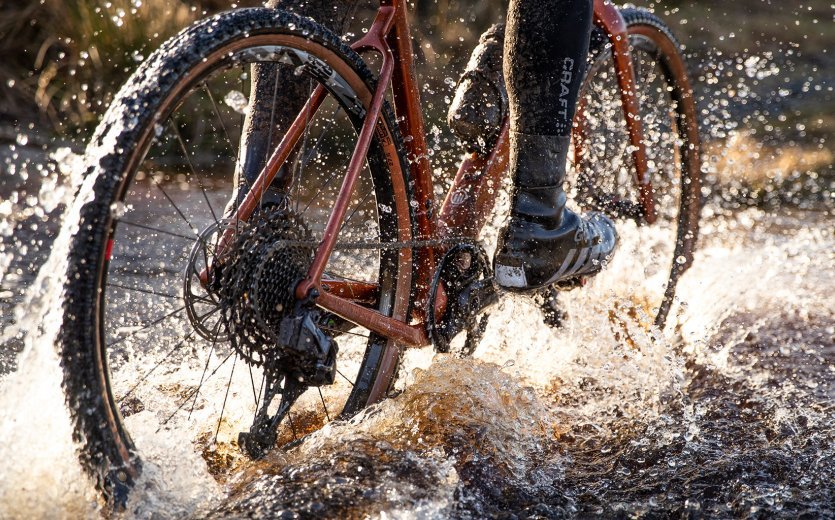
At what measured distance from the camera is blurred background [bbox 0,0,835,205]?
6.02 metres

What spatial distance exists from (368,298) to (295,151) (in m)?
0.48

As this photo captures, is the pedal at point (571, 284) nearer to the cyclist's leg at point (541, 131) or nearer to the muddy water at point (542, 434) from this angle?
the muddy water at point (542, 434)

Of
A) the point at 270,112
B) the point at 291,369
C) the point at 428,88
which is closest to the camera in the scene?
the point at 291,369

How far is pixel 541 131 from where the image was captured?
229 cm

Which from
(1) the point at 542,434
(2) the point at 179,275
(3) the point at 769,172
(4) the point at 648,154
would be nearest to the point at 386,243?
(1) the point at 542,434

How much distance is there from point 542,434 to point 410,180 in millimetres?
787

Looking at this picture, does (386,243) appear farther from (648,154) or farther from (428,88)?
(428,88)

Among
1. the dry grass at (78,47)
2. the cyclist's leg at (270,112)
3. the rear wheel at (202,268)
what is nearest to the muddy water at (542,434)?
the rear wheel at (202,268)

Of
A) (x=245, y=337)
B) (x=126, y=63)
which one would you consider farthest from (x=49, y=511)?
(x=126, y=63)

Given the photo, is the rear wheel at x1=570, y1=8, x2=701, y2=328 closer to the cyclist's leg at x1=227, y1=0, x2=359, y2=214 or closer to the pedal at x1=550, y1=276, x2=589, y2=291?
the pedal at x1=550, y1=276, x2=589, y2=291

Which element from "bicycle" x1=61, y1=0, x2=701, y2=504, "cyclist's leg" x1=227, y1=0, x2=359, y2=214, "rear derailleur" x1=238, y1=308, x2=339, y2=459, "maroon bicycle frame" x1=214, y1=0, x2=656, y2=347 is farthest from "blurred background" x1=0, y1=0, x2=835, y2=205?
"rear derailleur" x1=238, y1=308, x2=339, y2=459

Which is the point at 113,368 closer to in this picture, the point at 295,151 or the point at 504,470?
the point at 295,151

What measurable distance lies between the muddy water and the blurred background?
2.45 m

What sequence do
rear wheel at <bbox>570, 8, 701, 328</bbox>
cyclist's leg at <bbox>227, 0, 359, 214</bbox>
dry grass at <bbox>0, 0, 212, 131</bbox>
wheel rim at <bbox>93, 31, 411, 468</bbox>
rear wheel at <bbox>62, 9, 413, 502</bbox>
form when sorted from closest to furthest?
rear wheel at <bbox>62, 9, 413, 502</bbox>
wheel rim at <bbox>93, 31, 411, 468</bbox>
cyclist's leg at <bbox>227, 0, 359, 214</bbox>
rear wheel at <bbox>570, 8, 701, 328</bbox>
dry grass at <bbox>0, 0, 212, 131</bbox>
